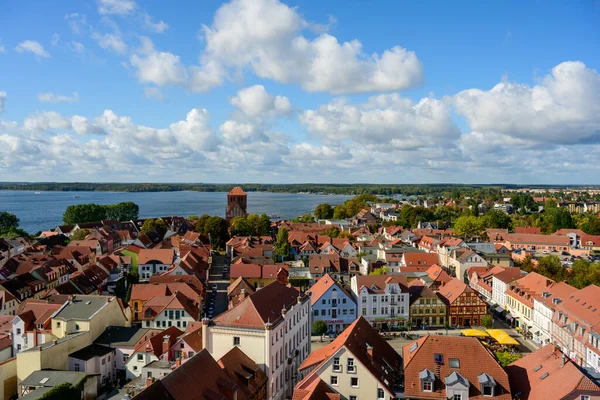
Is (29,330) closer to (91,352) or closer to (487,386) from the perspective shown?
(91,352)

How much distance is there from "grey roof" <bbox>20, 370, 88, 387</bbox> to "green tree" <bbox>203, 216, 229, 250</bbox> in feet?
217

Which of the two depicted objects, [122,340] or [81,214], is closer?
[122,340]

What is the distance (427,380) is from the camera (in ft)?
76.7

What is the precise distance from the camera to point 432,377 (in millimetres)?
23422

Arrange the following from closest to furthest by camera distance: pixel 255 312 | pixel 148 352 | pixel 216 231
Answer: pixel 255 312, pixel 148 352, pixel 216 231

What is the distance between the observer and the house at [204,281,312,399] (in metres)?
27.8

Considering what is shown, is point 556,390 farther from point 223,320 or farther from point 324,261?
point 324,261

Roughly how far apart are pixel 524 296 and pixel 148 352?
37841mm

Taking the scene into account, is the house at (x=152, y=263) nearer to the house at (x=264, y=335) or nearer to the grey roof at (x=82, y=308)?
the grey roof at (x=82, y=308)

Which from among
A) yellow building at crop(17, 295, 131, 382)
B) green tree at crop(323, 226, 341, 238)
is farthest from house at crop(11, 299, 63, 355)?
green tree at crop(323, 226, 341, 238)

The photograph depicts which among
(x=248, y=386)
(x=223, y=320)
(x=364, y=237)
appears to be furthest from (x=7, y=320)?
(x=364, y=237)

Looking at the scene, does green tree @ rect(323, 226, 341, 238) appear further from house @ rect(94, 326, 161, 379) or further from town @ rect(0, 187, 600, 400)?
house @ rect(94, 326, 161, 379)

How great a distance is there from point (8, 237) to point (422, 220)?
A: 3962 inches

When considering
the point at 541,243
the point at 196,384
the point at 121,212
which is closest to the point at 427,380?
the point at 196,384
